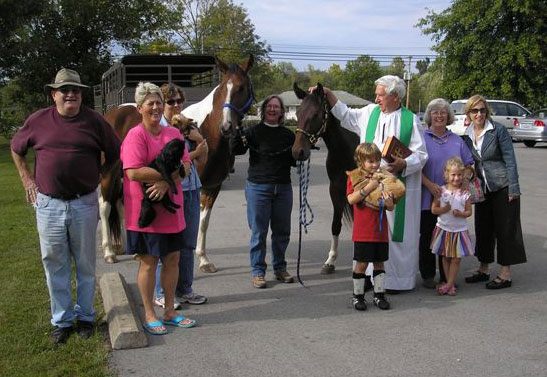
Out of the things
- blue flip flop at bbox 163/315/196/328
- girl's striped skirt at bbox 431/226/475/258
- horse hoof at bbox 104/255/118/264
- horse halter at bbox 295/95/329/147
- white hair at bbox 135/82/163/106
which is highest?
white hair at bbox 135/82/163/106

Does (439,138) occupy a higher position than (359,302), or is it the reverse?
(439,138)

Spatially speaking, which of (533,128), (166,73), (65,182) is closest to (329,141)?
(65,182)

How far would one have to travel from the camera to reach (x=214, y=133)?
5.92 meters

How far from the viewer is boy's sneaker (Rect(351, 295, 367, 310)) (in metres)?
4.93

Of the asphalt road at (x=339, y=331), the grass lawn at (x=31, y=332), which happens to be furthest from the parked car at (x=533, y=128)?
the grass lawn at (x=31, y=332)

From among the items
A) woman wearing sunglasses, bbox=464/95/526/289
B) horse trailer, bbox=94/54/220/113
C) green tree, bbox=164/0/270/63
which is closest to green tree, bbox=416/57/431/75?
green tree, bbox=164/0/270/63

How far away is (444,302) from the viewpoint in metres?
5.17

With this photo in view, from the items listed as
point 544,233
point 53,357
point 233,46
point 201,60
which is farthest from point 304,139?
point 233,46

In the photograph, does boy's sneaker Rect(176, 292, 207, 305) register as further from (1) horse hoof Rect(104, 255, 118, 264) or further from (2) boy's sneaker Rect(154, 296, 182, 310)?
(1) horse hoof Rect(104, 255, 118, 264)

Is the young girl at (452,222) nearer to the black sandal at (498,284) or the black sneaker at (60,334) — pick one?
the black sandal at (498,284)

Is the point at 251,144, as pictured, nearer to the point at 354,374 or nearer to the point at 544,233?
the point at 354,374

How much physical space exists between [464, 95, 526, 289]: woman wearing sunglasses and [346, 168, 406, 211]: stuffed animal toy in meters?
1.44

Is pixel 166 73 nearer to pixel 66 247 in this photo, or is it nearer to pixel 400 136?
pixel 400 136

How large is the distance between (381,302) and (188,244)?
179 centimetres
